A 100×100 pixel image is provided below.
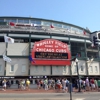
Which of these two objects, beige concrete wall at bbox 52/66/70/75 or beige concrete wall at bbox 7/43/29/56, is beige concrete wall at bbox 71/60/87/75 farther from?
beige concrete wall at bbox 7/43/29/56

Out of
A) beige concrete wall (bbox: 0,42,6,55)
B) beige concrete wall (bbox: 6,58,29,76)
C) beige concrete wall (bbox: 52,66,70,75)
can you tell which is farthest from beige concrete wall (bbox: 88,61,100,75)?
beige concrete wall (bbox: 0,42,6,55)

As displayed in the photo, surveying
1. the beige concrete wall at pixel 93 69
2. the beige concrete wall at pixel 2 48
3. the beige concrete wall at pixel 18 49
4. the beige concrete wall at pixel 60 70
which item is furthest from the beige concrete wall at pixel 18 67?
the beige concrete wall at pixel 93 69

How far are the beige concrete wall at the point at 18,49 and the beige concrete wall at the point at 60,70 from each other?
21.5 feet

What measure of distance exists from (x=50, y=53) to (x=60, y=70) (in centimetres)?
414

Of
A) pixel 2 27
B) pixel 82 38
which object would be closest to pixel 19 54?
pixel 2 27

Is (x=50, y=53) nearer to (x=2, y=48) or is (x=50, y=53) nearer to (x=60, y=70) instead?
(x=60, y=70)

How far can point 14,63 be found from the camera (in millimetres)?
32469

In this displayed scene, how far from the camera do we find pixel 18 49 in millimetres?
33281

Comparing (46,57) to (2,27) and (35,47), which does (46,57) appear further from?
(2,27)

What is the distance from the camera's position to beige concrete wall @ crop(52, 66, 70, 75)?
33625 millimetres

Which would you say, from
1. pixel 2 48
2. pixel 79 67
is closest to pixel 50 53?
pixel 79 67

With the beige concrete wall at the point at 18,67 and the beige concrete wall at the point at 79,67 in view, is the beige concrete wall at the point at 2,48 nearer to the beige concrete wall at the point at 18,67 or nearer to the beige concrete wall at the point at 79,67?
the beige concrete wall at the point at 18,67

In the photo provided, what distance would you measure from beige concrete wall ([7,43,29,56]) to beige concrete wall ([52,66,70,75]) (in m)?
6.57

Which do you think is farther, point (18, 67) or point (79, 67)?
point (79, 67)
